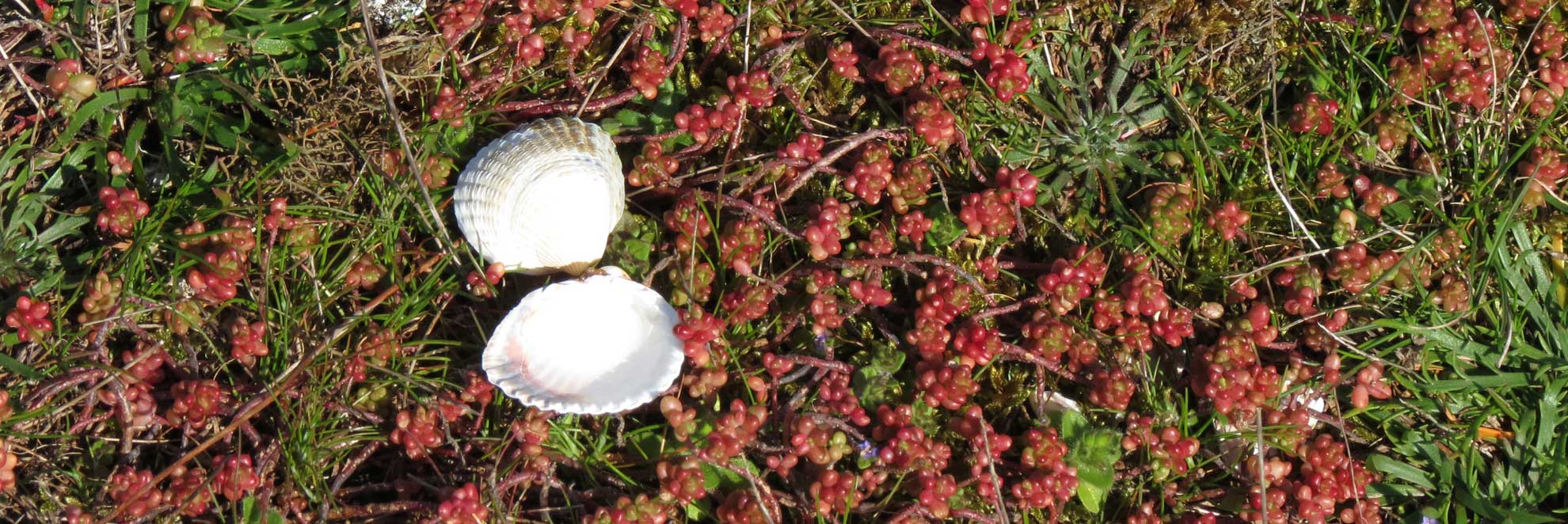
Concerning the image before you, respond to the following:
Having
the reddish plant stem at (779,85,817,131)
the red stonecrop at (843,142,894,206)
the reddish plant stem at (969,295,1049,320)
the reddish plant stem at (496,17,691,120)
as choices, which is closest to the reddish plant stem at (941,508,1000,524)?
the reddish plant stem at (969,295,1049,320)

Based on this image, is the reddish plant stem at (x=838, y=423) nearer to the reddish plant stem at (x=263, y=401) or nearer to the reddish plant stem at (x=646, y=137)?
the reddish plant stem at (x=646, y=137)

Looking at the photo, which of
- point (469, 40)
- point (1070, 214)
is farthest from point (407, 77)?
point (1070, 214)

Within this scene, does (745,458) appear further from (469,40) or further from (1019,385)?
(469,40)

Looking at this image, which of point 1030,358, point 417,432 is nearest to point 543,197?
point 417,432

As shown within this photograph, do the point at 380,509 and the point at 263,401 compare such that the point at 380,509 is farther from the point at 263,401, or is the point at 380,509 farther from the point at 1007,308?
the point at 1007,308

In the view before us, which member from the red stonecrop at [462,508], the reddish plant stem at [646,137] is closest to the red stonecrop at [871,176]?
the reddish plant stem at [646,137]

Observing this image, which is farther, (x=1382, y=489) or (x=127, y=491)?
(x=1382, y=489)
